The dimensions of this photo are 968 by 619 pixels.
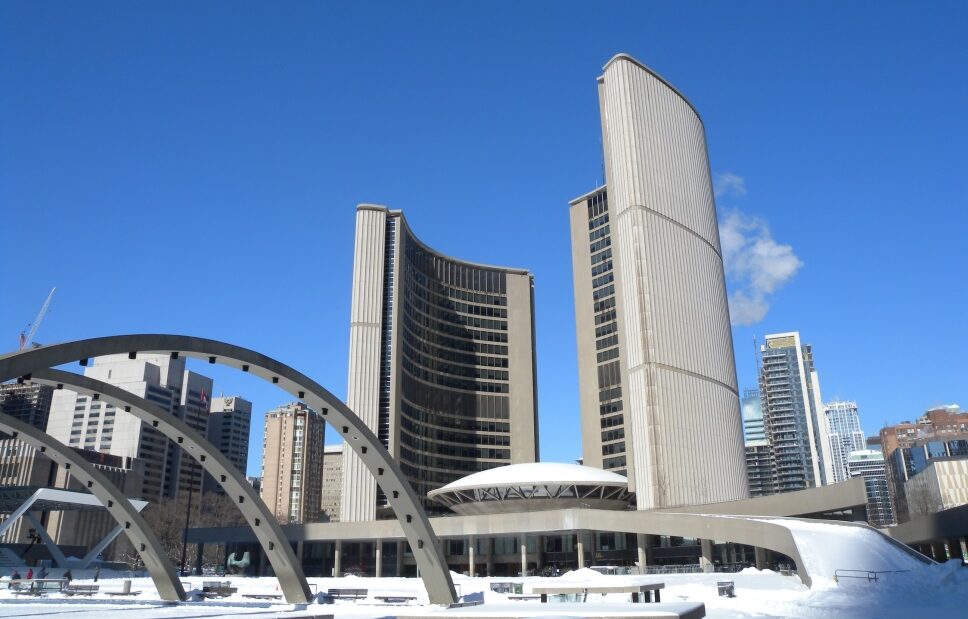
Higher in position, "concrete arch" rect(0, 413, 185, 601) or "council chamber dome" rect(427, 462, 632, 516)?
"council chamber dome" rect(427, 462, 632, 516)

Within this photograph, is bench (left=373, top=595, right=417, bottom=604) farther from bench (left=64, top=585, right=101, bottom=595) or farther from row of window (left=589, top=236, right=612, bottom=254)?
row of window (left=589, top=236, right=612, bottom=254)

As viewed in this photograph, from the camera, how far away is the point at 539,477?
80.6 metres

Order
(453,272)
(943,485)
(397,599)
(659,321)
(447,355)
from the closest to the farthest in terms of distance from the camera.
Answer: (397,599) < (659,321) < (447,355) < (453,272) < (943,485)

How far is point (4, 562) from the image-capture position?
75.2m

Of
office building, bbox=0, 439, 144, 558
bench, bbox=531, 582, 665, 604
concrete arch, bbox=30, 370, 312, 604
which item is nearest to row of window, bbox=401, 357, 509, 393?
office building, bbox=0, 439, 144, 558

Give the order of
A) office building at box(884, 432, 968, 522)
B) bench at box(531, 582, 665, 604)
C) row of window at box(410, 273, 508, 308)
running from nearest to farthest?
bench at box(531, 582, 665, 604), row of window at box(410, 273, 508, 308), office building at box(884, 432, 968, 522)

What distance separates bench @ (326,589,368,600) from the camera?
37.5m

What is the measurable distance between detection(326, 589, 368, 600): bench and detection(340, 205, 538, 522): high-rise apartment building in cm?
5244

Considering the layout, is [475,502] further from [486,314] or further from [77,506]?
[486,314]

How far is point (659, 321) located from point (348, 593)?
5620cm

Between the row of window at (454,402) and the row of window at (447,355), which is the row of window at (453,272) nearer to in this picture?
the row of window at (447,355)

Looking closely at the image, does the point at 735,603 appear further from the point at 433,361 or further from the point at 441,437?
the point at 433,361

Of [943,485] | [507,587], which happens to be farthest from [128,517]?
[943,485]

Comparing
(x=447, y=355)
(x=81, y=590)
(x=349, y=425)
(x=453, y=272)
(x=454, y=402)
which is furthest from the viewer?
(x=453, y=272)
